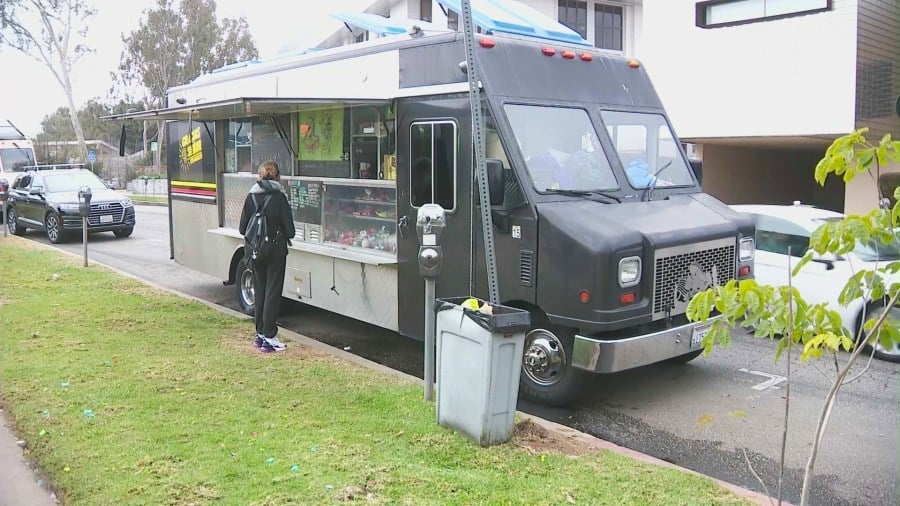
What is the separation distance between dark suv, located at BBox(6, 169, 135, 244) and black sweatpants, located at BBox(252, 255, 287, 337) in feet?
37.3

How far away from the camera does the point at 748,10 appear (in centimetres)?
1579

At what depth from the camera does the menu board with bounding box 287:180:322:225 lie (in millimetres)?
8438

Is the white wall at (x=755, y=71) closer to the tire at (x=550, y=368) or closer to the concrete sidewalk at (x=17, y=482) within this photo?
the tire at (x=550, y=368)

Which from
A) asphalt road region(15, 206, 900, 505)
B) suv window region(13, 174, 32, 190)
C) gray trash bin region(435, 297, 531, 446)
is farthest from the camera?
suv window region(13, 174, 32, 190)

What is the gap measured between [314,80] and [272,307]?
2.48m

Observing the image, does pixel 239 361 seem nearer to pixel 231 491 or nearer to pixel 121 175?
pixel 231 491

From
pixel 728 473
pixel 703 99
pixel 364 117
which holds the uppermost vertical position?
pixel 703 99

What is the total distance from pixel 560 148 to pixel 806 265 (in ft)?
10.2

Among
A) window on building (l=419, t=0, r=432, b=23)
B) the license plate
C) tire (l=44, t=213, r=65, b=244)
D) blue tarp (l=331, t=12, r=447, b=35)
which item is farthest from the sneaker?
window on building (l=419, t=0, r=432, b=23)

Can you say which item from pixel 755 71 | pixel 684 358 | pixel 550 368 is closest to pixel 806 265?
pixel 684 358

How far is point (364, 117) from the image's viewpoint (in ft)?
25.1

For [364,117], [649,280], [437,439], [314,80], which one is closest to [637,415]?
[649,280]

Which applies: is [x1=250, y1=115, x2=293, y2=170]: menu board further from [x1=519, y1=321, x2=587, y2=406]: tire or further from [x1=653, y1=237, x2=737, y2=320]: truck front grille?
[x1=653, y1=237, x2=737, y2=320]: truck front grille

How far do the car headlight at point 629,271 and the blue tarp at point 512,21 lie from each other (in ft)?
7.50
